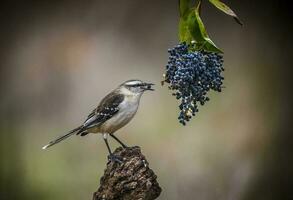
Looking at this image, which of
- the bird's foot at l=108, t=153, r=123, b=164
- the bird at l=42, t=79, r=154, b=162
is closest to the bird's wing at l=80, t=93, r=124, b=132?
the bird at l=42, t=79, r=154, b=162

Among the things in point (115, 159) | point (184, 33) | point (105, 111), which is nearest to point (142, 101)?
point (105, 111)

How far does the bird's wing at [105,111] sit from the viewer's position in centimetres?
193

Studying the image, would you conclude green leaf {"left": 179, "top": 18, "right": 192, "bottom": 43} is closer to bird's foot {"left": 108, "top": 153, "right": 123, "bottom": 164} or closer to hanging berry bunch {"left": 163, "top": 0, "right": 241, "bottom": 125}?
hanging berry bunch {"left": 163, "top": 0, "right": 241, "bottom": 125}

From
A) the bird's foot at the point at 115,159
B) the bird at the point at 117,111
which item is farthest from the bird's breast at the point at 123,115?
the bird's foot at the point at 115,159

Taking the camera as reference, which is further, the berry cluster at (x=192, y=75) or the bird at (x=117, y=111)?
the bird at (x=117, y=111)

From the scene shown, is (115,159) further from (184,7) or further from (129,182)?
(184,7)

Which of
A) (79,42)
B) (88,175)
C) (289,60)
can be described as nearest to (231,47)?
(289,60)

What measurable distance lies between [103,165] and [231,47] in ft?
2.09

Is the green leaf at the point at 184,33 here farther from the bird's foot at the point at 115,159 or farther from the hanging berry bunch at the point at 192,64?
the bird's foot at the point at 115,159

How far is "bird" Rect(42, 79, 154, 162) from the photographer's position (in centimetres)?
191

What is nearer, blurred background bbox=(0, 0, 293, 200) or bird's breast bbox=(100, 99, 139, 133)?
bird's breast bbox=(100, 99, 139, 133)

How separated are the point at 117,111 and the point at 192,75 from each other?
607 mm

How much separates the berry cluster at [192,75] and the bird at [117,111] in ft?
1.68

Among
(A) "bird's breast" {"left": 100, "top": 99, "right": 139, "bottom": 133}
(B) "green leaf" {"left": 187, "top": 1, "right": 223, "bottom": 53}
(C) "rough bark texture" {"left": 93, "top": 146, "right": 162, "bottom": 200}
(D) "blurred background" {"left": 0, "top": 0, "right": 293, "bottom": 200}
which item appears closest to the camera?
(B) "green leaf" {"left": 187, "top": 1, "right": 223, "bottom": 53}
